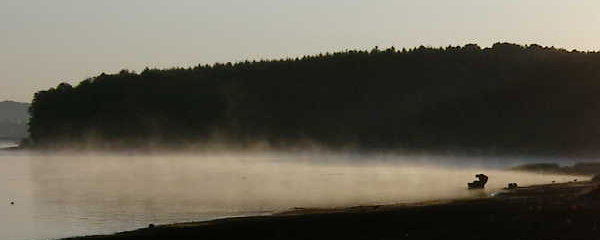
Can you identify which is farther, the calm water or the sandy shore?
the calm water

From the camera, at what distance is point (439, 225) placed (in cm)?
2780

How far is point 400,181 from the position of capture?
2918 inches

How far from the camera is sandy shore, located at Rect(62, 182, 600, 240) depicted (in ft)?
82.5

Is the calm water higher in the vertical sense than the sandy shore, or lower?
higher

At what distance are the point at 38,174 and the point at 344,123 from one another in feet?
318

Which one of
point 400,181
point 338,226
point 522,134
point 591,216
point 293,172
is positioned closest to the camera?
point 591,216

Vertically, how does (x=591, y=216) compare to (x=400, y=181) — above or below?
below

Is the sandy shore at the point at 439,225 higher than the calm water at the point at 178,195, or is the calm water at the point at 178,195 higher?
the calm water at the point at 178,195

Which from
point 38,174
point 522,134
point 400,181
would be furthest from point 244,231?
point 522,134

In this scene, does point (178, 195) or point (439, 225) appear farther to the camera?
point (178, 195)

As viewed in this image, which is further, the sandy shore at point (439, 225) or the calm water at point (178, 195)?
the calm water at point (178, 195)

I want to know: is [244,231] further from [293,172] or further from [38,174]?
[38,174]

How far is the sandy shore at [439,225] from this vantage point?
2514 cm

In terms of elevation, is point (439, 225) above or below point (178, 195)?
below
